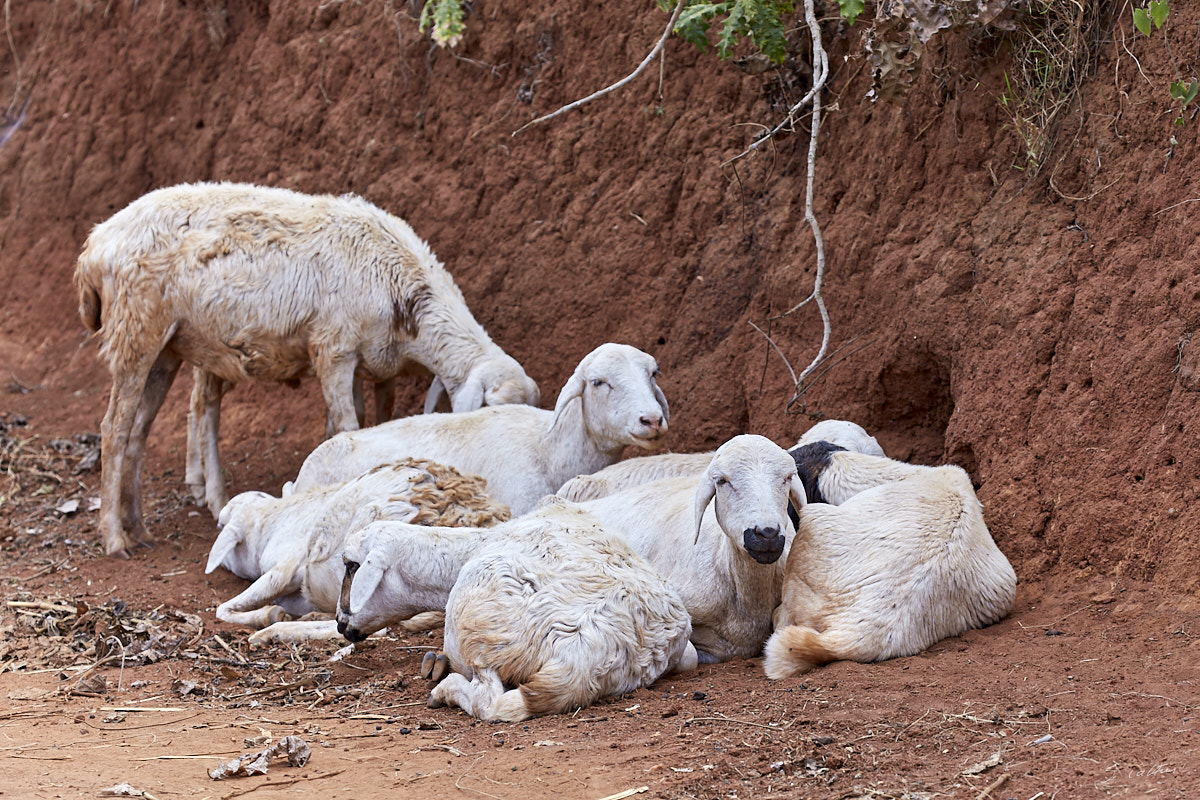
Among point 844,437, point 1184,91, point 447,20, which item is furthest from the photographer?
point 447,20

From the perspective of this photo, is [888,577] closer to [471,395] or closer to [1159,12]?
[1159,12]

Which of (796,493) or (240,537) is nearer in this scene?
(796,493)

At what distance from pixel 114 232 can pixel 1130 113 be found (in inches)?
267

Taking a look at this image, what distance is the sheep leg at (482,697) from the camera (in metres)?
4.79

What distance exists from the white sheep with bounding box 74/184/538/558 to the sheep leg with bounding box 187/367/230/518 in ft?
1.65

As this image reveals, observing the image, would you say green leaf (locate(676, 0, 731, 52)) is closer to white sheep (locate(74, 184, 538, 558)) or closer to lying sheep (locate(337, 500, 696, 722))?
white sheep (locate(74, 184, 538, 558))

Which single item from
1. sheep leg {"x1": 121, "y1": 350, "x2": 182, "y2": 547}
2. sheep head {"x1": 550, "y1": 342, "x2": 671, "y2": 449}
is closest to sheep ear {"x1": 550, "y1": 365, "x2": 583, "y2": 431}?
sheep head {"x1": 550, "y1": 342, "x2": 671, "y2": 449}

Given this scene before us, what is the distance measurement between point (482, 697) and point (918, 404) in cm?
384

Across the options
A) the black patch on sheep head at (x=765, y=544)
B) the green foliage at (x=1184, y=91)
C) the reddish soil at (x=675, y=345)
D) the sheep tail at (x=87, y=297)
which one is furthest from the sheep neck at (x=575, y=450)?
the sheep tail at (x=87, y=297)

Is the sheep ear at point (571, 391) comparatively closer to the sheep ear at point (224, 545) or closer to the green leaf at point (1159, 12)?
the sheep ear at point (224, 545)

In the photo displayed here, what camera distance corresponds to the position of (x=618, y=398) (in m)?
7.19

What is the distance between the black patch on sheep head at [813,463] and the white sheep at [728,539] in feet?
1.78

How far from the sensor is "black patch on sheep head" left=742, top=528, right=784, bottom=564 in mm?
5195

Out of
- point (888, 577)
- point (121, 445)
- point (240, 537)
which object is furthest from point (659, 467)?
point (121, 445)
